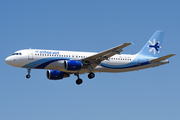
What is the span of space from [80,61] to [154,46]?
47.5 ft

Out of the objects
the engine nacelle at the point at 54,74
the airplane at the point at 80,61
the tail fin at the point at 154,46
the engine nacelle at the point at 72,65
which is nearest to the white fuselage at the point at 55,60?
the airplane at the point at 80,61

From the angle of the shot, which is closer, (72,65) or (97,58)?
(72,65)

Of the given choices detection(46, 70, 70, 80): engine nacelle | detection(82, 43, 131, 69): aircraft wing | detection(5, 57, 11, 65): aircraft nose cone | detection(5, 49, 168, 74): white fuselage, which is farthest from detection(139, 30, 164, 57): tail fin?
detection(5, 57, 11, 65): aircraft nose cone

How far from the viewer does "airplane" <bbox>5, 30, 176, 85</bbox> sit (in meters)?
45.6

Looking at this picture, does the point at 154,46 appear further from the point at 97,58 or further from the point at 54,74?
the point at 54,74

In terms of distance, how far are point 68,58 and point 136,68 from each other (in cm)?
1098

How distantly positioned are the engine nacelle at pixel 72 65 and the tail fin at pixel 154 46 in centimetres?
→ 1193

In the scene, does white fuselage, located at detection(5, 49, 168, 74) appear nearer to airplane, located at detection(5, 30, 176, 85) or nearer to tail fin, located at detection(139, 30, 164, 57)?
airplane, located at detection(5, 30, 176, 85)

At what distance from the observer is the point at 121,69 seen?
4988 cm

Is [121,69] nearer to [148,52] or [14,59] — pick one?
[148,52]

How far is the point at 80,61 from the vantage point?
154 feet

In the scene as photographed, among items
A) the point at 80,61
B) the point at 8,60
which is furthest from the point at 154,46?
the point at 8,60

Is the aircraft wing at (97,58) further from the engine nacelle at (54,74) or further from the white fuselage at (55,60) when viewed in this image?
the engine nacelle at (54,74)

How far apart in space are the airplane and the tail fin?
0.62 ft
